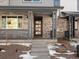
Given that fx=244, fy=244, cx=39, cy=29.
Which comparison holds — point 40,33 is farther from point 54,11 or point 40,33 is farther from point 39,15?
point 54,11

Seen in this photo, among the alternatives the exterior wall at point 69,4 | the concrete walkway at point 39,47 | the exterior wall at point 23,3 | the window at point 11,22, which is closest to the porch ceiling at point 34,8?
the window at point 11,22

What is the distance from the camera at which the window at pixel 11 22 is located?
30.5 m

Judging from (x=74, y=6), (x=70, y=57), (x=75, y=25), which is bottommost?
(x=70, y=57)

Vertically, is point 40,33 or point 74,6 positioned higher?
point 74,6

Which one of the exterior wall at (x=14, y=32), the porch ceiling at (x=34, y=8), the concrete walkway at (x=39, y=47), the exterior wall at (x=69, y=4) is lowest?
the concrete walkway at (x=39, y=47)

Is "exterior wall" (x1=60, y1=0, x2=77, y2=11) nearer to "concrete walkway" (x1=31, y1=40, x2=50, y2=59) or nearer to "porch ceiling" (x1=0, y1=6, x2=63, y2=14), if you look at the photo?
"porch ceiling" (x1=0, y1=6, x2=63, y2=14)

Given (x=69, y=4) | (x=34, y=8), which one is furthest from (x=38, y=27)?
(x=69, y=4)

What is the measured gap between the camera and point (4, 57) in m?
17.6

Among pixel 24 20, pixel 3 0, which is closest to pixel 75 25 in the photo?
pixel 24 20

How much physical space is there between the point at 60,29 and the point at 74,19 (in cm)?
237

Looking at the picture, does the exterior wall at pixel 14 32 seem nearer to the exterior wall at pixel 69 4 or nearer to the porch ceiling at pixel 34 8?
the porch ceiling at pixel 34 8

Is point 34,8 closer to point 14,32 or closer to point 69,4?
point 14,32

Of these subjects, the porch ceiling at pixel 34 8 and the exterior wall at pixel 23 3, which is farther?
the exterior wall at pixel 23 3

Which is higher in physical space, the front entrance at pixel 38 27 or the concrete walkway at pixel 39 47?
the front entrance at pixel 38 27
